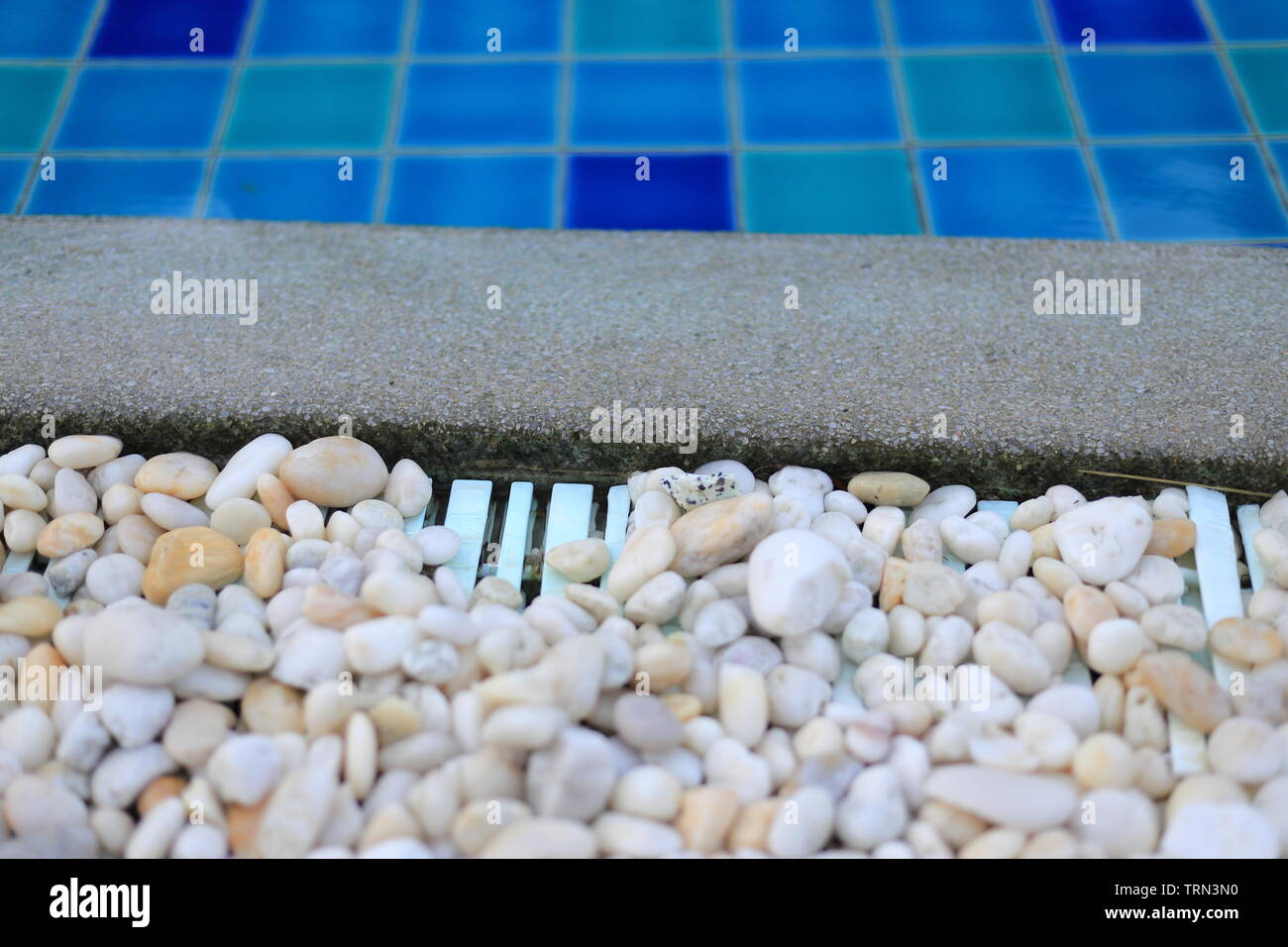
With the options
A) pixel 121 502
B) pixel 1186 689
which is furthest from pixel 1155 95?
pixel 121 502

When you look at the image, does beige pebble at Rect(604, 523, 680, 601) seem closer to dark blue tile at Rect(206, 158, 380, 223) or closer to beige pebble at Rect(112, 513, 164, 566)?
beige pebble at Rect(112, 513, 164, 566)

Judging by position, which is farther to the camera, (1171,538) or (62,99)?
(62,99)

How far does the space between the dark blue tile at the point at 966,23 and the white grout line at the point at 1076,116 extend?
3cm

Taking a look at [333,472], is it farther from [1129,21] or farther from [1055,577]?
[1129,21]

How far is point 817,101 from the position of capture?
278 centimetres

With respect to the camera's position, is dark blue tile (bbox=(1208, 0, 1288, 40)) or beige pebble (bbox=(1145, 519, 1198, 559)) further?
dark blue tile (bbox=(1208, 0, 1288, 40))

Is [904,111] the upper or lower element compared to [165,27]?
lower

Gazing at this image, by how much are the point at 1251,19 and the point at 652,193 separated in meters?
1.84

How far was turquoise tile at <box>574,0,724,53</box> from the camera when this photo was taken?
2.94 m

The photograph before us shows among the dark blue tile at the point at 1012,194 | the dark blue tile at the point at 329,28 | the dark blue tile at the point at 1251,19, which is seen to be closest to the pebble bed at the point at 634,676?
the dark blue tile at the point at 1012,194

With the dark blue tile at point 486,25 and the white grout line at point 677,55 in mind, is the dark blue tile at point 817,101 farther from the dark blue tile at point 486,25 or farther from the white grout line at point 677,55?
the dark blue tile at point 486,25

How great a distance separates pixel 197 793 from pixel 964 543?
1052mm

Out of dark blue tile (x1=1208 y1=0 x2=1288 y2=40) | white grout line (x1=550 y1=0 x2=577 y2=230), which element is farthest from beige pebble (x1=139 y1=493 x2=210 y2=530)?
dark blue tile (x1=1208 y1=0 x2=1288 y2=40)

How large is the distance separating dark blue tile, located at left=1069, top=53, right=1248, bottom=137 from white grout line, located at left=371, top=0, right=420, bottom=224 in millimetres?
1758
